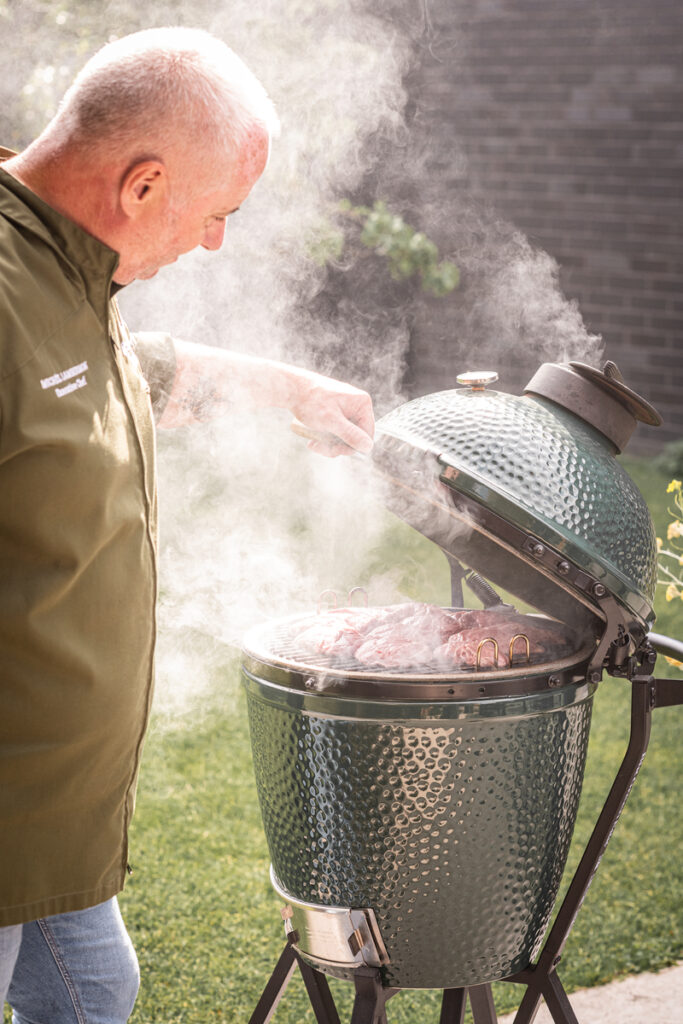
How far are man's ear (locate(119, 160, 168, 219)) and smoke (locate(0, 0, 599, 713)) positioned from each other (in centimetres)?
84

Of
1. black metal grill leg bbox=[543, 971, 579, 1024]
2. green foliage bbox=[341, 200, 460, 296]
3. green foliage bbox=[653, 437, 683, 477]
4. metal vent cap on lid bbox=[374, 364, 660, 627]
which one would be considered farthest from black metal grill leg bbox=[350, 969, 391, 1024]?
green foliage bbox=[653, 437, 683, 477]

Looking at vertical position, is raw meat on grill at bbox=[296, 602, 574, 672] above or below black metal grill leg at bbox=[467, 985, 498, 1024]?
above

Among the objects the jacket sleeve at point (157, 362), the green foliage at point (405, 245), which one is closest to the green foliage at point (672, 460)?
the green foliage at point (405, 245)

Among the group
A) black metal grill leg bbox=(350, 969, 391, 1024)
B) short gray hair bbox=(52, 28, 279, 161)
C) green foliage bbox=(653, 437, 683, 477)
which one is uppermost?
short gray hair bbox=(52, 28, 279, 161)

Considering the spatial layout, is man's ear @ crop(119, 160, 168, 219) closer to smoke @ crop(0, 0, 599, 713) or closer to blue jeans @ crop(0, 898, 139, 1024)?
smoke @ crop(0, 0, 599, 713)

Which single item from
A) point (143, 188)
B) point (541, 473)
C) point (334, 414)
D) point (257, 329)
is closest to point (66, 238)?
point (143, 188)

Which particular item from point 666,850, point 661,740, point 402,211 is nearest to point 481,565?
point 666,850

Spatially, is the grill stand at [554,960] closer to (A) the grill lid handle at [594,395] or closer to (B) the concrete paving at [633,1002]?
(A) the grill lid handle at [594,395]

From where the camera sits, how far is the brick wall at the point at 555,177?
8094 mm

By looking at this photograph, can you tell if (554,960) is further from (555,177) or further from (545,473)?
(555,177)

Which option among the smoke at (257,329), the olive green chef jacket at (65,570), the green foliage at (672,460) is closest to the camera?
→ the olive green chef jacket at (65,570)

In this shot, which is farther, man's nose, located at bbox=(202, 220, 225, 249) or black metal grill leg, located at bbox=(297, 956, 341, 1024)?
black metal grill leg, located at bbox=(297, 956, 341, 1024)

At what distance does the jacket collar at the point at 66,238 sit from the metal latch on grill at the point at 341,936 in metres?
1.21

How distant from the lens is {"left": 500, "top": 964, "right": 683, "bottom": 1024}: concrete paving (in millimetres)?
2863
